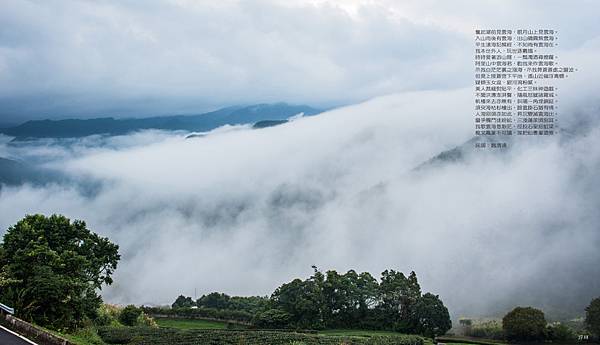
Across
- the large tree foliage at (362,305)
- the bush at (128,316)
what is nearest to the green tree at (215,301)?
the large tree foliage at (362,305)

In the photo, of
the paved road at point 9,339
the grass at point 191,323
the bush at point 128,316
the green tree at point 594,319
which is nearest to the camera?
the paved road at point 9,339

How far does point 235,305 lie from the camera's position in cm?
7481

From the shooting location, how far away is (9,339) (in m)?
19.9

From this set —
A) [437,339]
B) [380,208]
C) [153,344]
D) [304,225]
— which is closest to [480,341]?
[437,339]

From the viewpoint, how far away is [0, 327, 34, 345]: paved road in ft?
63.9

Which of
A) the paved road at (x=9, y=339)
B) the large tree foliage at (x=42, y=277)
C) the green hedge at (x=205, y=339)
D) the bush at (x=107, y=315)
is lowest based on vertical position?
the green hedge at (x=205, y=339)

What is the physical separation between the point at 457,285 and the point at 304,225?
7276cm

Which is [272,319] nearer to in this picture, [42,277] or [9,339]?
[42,277]

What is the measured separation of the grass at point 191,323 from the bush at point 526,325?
80.2ft

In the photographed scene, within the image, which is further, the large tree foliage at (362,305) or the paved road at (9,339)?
the large tree foliage at (362,305)

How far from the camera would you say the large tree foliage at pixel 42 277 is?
1086 inches

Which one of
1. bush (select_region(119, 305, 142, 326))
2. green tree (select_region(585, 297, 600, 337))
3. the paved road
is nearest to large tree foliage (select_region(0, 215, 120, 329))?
the paved road

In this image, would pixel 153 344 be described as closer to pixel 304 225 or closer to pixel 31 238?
pixel 31 238

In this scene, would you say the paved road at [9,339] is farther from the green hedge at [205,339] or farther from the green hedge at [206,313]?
the green hedge at [206,313]
